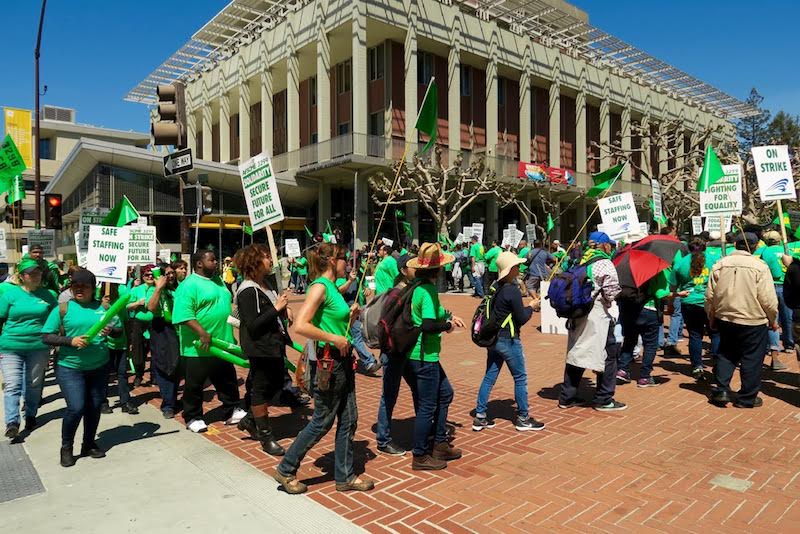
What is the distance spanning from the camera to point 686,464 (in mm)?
4586

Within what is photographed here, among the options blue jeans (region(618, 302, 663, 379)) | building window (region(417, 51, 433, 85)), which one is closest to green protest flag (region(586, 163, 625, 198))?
blue jeans (region(618, 302, 663, 379))

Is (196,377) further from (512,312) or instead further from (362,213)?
(362,213)

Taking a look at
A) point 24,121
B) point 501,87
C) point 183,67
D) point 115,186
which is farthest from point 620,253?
point 183,67

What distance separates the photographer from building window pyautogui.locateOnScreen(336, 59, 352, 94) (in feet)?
96.4

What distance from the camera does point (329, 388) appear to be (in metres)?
4.07

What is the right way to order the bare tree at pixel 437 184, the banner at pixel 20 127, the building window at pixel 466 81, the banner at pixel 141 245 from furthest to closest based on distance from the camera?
the building window at pixel 466 81 → the bare tree at pixel 437 184 → the banner at pixel 20 127 → the banner at pixel 141 245

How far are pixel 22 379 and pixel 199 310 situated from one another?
211 cm

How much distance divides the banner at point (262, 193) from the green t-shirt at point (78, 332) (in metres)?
1.83

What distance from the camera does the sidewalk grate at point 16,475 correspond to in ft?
14.2

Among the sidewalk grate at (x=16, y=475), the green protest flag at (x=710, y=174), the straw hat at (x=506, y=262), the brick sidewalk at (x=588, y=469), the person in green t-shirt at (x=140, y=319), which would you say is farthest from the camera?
the green protest flag at (x=710, y=174)

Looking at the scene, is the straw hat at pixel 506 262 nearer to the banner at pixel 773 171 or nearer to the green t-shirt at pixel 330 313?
the green t-shirt at pixel 330 313

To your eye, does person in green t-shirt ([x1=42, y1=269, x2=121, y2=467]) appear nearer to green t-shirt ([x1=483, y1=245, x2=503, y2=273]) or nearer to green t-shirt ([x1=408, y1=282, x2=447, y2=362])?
green t-shirt ([x1=408, y1=282, x2=447, y2=362])

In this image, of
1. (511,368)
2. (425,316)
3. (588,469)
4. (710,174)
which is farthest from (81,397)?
(710,174)

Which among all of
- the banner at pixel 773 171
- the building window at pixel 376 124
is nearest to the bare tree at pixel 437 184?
the building window at pixel 376 124
